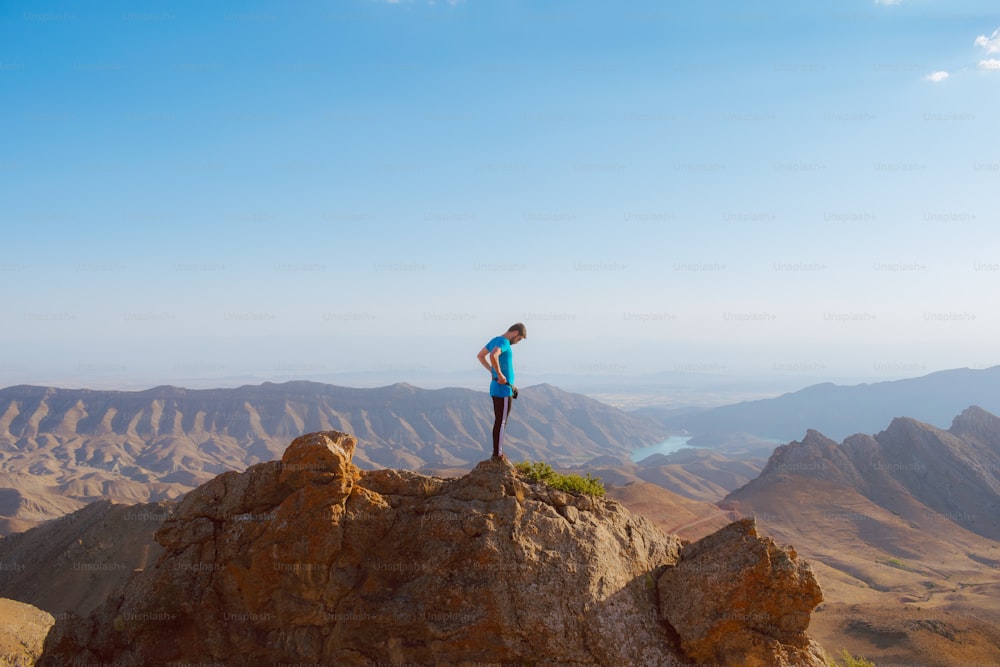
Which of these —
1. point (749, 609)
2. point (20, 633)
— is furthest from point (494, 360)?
point (20, 633)

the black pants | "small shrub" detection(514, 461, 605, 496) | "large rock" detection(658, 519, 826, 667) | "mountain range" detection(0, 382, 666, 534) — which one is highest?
the black pants

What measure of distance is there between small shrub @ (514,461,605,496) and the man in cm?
66

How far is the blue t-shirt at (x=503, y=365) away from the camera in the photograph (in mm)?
11672

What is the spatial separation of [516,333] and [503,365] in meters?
0.71

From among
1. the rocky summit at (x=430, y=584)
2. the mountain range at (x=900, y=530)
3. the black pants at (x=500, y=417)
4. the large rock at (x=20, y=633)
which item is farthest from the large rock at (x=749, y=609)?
the mountain range at (x=900, y=530)

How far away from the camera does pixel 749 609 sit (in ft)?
34.1

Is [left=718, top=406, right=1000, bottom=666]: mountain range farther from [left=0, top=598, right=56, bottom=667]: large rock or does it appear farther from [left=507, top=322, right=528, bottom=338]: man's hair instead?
[left=0, top=598, right=56, bottom=667]: large rock

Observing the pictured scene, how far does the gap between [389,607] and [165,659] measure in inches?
161

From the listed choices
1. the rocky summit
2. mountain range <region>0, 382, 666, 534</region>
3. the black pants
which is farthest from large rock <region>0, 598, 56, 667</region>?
mountain range <region>0, 382, 666, 534</region>

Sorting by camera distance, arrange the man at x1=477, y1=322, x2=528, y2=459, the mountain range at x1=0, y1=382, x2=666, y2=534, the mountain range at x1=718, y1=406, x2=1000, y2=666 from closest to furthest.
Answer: the man at x1=477, y1=322, x2=528, y2=459
the mountain range at x1=718, y1=406, x2=1000, y2=666
the mountain range at x1=0, y1=382, x2=666, y2=534

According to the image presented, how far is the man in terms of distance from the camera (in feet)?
38.2

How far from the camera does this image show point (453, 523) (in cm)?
1137

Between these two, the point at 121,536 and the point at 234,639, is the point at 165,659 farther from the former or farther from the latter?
the point at 121,536

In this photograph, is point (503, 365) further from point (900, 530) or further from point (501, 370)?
point (900, 530)
